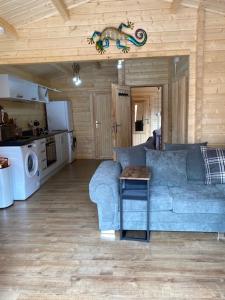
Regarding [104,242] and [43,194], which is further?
[43,194]

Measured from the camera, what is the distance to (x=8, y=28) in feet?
11.6

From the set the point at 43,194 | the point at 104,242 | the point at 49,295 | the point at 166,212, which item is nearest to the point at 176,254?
the point at 166,212

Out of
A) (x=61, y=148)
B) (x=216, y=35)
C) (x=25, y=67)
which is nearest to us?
(x=216, y=35)

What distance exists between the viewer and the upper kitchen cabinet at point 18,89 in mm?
4242

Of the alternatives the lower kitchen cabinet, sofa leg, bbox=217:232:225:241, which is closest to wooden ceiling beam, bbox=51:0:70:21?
the lower kitchen cabinet

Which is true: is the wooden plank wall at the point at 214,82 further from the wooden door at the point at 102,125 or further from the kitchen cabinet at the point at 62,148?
the wooden door at the point at 102,125

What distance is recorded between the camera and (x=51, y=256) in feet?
7.80

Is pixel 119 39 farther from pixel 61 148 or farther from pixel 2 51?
pixel 61 148

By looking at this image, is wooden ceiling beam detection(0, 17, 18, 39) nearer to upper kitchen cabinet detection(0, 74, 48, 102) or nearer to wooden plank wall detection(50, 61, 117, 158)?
upper kitchen cabinet detection(0, 74, 48, 102)

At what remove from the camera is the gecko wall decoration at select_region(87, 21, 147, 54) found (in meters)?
3.62

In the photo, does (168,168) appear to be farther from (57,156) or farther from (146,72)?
(146,72)

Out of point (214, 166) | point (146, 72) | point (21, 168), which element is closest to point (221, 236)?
point (214, 166)

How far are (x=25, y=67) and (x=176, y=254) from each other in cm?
482

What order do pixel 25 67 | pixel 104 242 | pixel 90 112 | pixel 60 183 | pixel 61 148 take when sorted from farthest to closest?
pixel 90 112 < pixel 61 148 < pixel 25 67 < pixel 60 183 < pixel 104 242
